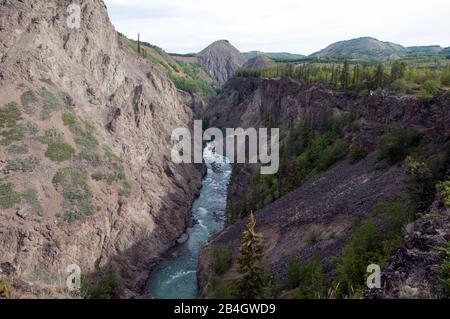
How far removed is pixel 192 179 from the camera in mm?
87188

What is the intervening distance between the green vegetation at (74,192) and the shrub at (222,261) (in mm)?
18934

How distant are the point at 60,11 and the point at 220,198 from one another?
44869 millimetres

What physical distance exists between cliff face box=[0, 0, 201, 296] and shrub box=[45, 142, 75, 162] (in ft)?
0.62

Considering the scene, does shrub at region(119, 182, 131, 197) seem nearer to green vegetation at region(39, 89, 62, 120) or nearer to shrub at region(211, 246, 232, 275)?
green vegetation at region(39, 89, 62, 120)

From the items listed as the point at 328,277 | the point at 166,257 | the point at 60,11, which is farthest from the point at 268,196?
the point at 60,11

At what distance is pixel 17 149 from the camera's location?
2084 inches

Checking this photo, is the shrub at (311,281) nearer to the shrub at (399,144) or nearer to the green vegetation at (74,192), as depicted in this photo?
the shrub at (399,144)

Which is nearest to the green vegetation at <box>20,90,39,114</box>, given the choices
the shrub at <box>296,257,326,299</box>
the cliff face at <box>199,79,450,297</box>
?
the cliff face at <box>199,79,450,297</box>

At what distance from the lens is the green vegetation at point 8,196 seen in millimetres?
46812

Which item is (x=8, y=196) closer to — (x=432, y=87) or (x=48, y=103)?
(x=48, y=103)

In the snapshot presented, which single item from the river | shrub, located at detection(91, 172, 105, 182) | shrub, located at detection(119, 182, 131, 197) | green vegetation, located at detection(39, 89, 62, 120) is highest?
green vegetation, located at detection(39, 89, 62, 120)

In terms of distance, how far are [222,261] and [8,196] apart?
2607 centimetres

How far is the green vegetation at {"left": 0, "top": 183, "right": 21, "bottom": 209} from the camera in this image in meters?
46.8

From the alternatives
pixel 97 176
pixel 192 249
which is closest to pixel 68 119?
pixel 97 176
